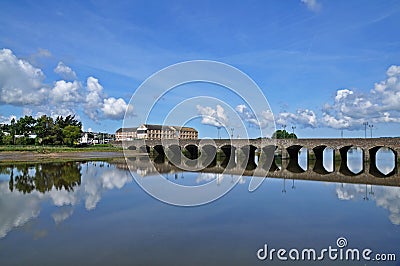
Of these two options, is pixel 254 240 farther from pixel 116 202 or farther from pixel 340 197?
pixel 340 197

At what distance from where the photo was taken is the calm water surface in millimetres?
9578

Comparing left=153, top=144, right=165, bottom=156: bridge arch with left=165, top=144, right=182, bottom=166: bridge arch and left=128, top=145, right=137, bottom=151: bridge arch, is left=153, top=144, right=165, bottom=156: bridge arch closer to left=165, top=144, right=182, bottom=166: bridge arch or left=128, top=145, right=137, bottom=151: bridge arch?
left=165, top=144, right=182, bottom=166: bridge arch

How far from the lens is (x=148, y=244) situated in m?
10.5

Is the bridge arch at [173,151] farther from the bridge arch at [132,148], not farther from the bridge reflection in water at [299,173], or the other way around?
the bridge reflection in water at [299,173]

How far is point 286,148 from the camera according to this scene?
174 feet

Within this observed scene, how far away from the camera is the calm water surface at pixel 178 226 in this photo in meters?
9.58

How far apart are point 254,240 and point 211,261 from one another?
96.9 inches

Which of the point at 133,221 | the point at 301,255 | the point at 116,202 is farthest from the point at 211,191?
the point at 301,255

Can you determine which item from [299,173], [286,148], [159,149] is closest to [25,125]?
[159,149]

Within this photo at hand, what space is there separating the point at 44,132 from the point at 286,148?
189 ft

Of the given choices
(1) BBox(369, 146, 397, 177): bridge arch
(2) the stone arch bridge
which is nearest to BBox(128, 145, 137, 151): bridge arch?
(2) the stone arch bridge

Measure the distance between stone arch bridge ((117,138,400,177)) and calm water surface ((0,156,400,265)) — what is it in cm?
1928

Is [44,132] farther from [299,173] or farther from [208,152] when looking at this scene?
[299,173]

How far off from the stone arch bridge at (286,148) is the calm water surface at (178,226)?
63.2 feet
